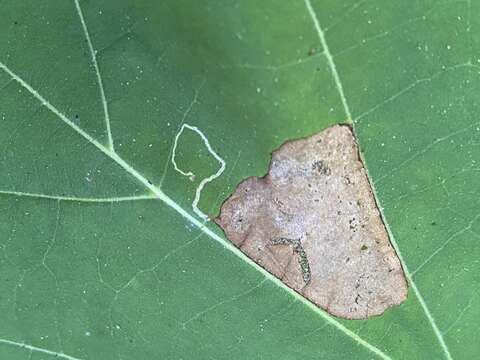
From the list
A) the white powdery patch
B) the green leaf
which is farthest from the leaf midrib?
the white powdery patch

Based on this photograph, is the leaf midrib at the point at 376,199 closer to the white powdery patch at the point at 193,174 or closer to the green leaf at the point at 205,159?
the green leaf at the point at 205,159

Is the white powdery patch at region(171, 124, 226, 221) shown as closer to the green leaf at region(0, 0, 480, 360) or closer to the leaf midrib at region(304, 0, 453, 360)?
the green leaf at region(0, 0, 480, 360)

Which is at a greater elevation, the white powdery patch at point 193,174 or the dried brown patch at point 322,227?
the white powdery patch at point 193,174

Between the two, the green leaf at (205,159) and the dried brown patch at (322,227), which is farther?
the dried brown patch at (322,227)

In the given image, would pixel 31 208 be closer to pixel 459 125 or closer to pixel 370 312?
pixel 370 312

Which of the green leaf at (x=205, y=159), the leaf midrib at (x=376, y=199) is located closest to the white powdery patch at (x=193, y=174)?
the green leaf at (x=205, y=159)

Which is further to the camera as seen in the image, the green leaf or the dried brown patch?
the dried brown patch

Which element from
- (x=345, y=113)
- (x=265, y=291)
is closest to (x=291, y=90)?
(x=345, y=113)

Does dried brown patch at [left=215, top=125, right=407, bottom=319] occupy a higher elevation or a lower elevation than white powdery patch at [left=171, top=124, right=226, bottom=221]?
lower
